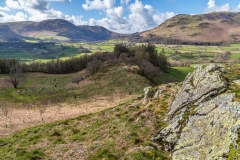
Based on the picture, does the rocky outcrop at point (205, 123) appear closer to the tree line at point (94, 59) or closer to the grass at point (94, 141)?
the grass at point (94, 141)

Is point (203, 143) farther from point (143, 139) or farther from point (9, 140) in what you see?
point (9, 140)

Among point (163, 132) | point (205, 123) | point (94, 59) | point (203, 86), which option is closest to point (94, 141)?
point (163, 132)

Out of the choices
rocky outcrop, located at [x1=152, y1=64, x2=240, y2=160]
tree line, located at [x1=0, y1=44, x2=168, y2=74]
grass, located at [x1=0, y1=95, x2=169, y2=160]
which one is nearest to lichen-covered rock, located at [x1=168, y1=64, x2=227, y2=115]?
rocky outcrop, located at [x1=152, y1=64, x2=240, y2=160]

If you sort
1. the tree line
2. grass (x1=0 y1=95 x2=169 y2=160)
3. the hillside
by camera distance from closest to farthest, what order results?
the hillside → grass (x1=0 y1=95 x2=169 y2=160) → the tree line

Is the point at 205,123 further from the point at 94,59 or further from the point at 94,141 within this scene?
the point at 94,59

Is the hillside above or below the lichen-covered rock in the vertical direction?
below

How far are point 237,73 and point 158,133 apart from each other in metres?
10.7

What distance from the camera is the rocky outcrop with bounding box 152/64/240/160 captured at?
10914 millimetres

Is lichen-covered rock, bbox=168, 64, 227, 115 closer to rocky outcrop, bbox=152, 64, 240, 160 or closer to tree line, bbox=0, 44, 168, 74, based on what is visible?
rocky outcrop, bbox=152, 64, 240, 160

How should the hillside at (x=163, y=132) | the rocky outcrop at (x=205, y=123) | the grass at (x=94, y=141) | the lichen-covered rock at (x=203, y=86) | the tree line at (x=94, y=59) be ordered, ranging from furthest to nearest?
the tree line at (x=94, y=59) → the lichen-covered rock at (x=203, y=86) → the grass at (x=94, y=141) → the hillside at (x=163, y=132) → the rocky outcrop at (x=205, y=123)

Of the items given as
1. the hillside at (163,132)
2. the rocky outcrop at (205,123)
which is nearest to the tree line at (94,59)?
the hillside at (163,132)

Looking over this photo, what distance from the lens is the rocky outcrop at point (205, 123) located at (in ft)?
35.8

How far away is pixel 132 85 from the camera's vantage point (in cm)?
6247

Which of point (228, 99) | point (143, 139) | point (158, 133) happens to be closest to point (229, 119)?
point (228, 99)
